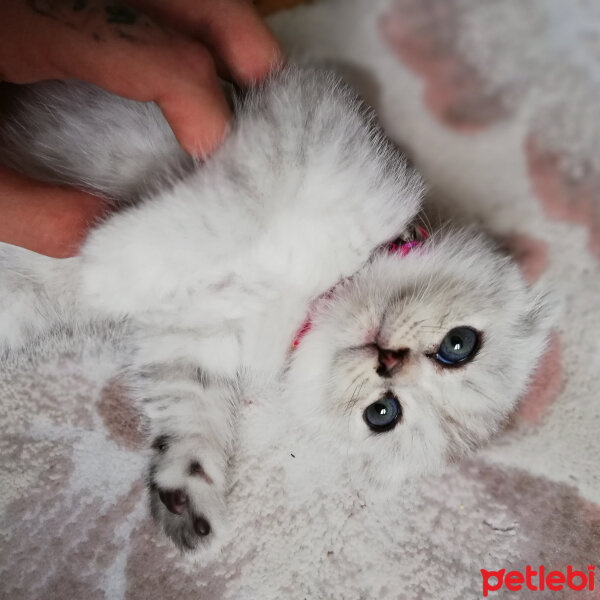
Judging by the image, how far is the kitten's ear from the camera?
0.77 meters

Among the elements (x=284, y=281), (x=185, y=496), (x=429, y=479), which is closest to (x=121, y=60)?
(x=284, y=281)

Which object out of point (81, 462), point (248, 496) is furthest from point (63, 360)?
point (248, 496)

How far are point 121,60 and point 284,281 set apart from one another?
0.97 ft

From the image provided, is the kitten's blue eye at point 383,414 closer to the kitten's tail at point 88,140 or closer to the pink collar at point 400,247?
the pink collar at point 400,247

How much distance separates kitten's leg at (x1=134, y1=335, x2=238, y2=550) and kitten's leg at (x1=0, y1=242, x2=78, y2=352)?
14cm

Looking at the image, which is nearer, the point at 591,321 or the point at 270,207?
the point at 270,207

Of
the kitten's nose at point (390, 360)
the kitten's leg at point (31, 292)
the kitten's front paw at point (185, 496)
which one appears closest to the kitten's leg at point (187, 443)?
the kitten's front paw at point (185, 496)

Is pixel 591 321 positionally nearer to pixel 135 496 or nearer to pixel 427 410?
pixel 427 410

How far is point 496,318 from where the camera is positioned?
73cm

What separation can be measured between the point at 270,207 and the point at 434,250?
0.23 metres

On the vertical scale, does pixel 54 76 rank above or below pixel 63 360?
above

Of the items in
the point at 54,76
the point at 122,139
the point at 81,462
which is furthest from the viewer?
the point at 81,462

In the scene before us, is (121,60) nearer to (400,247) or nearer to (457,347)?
(400,247)

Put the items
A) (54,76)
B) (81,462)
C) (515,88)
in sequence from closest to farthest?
(54,76) → (515,88) → (81,462)
